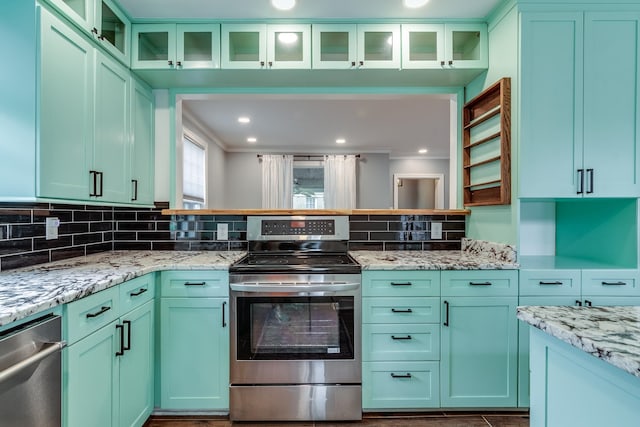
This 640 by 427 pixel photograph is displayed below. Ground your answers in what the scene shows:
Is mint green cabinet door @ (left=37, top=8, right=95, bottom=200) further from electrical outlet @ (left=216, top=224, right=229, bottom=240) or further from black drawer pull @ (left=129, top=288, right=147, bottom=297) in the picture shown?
electrical outlet @ (left=216, top=224, right=229, bottom=240)

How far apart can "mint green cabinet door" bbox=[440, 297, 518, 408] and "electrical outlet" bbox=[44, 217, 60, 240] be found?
2.23m

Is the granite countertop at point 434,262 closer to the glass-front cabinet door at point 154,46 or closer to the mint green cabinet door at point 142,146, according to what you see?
the mint green cabinet door at point 142,146

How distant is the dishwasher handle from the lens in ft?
2.87

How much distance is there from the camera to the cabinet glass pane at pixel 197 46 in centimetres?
207

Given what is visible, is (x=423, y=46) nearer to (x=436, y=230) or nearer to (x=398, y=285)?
(x=436, y=230)

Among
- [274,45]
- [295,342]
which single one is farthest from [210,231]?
[274,45]

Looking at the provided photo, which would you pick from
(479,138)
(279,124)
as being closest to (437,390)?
(479,138)

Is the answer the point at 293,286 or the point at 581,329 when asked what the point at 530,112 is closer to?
the point at 581,329

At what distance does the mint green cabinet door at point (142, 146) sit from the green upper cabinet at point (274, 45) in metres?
0.63

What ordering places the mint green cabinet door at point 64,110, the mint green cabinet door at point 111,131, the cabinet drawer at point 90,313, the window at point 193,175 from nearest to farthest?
the cabinet drawer at point 90,313 → the mint green cabinet door at point 64,110 → the mint green cabinet door at point 111,131 → the window at point 193,175

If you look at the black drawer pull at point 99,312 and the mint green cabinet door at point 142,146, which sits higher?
the mint green cabinet door at point 142,146

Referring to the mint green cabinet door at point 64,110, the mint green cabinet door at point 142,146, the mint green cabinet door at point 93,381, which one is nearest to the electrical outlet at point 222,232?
the mint green cabinet door at point 142,146

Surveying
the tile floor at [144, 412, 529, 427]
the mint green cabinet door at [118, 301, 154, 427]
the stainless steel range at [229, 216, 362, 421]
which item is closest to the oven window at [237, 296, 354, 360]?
the stainless steel range at [229, 216, 362, 421]

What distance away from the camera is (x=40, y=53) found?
1332 millimetres
